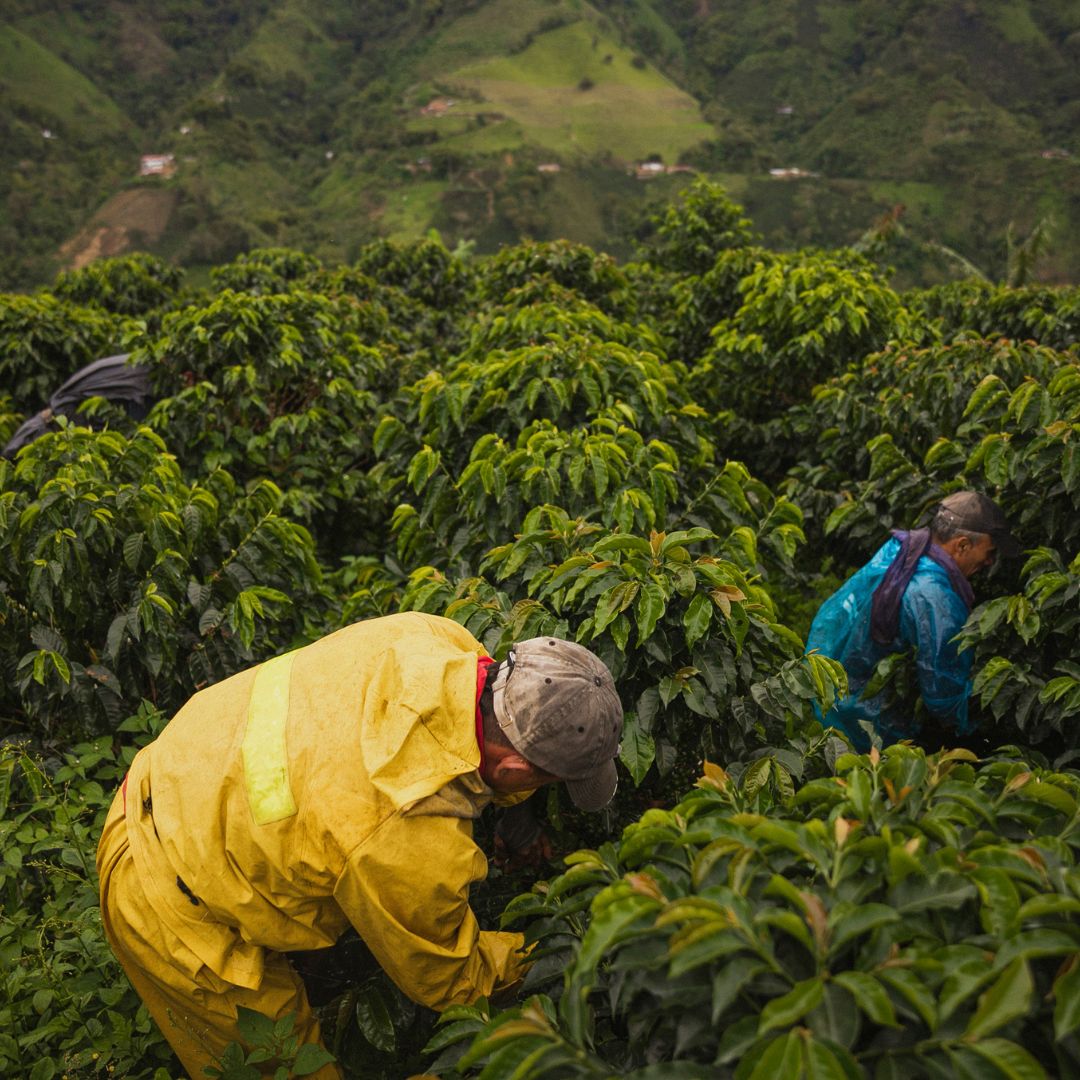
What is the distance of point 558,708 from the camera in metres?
2.14

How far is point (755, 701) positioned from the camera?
2.82 metres

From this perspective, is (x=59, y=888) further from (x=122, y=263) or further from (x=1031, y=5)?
(x=1031, y=5)

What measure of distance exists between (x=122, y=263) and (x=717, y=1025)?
11.6 metres

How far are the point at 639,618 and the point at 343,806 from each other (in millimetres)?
1111

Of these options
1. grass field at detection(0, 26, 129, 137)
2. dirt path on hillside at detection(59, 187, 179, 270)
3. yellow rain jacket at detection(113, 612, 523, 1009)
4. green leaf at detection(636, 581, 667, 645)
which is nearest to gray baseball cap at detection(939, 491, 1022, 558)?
green leaf at detection(636, 581, 667, 645)

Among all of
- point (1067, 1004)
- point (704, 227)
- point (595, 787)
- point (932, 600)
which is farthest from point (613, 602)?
point (704, 227)

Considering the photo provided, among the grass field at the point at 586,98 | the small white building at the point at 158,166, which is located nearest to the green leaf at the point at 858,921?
the grass field at the point at 586,98

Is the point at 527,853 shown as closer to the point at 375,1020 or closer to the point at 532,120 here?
the point at 375,1020

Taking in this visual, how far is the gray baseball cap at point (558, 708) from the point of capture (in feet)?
7.06

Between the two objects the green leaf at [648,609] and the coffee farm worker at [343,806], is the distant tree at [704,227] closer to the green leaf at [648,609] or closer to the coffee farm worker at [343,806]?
the green leaf at [648,609]

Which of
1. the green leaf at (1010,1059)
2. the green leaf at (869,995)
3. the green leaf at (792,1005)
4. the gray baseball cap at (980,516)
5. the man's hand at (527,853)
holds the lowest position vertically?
the man's hand at (527,853)

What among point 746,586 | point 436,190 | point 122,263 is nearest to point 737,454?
point 746,586

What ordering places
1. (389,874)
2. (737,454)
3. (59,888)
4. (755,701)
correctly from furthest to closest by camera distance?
(737,454) < (59,888) < (755,701) < (389,874)

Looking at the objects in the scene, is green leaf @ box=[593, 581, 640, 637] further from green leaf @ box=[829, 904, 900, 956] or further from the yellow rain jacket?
green leaf @ box=[829, 904, 900, 956]
